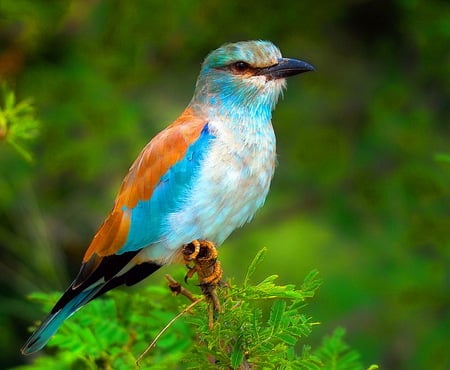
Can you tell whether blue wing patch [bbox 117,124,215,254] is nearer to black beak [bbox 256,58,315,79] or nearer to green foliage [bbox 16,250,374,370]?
green foliage [bbox 16,250,374,370]

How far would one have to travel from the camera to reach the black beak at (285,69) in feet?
13.8

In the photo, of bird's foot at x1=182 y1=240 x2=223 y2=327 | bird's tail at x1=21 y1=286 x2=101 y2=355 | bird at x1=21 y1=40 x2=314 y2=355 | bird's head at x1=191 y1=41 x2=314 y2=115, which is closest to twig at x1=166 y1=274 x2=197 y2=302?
bird's foot at x1=182 y1=240 x2=223 y2=327

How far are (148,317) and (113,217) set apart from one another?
550mm

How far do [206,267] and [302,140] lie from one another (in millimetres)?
3457

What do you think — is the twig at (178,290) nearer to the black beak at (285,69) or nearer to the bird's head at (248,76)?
the bird's head at (248,76)

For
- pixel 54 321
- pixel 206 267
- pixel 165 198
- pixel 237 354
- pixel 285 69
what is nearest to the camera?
pixel 237 354

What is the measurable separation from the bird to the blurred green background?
170cm

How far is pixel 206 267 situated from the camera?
3395 mm

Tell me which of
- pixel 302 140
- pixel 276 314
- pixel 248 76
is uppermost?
pixel 248 76

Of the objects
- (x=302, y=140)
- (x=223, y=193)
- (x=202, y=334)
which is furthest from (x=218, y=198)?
(x=302, y=140)

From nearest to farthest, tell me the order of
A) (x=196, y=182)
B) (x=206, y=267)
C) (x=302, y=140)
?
(x=206, y=267), (x=196, y=182), (x=302, y=140)

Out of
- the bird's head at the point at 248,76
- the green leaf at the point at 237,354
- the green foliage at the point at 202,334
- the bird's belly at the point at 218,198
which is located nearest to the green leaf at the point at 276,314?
the green foliage at the point at 202,334

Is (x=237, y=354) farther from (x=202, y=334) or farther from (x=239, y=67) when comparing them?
(x=239, y=67)

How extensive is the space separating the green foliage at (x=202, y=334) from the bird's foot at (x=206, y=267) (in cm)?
3
